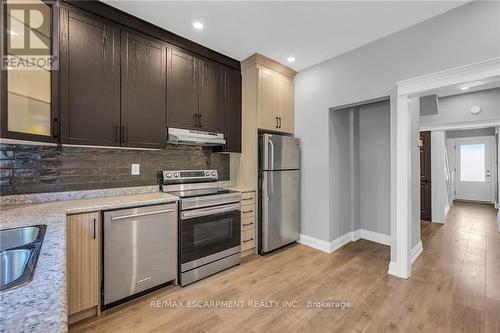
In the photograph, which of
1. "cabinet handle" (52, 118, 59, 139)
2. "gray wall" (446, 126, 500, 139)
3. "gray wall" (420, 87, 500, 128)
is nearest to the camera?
"cabinet handle" (52, 118, 59, 139)

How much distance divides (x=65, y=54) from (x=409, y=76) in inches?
132

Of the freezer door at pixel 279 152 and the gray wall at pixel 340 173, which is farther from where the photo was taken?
the gray wall at pixel 340 173

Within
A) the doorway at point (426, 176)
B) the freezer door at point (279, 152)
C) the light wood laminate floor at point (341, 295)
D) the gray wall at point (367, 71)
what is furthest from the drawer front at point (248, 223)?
the doorway at point (426, 176)

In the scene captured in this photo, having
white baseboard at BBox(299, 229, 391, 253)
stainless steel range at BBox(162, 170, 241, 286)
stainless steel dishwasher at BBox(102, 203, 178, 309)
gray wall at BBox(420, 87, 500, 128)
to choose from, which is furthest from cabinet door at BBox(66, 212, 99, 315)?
gray wall at BBox(420, 87, 500, 128)

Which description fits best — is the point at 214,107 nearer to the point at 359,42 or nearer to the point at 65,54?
the point at 65,54

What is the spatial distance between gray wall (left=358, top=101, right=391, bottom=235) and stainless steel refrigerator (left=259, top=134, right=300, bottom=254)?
1214 millimetres

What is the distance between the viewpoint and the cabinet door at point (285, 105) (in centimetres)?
346

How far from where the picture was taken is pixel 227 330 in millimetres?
1760

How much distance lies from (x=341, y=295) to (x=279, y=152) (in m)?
1.83

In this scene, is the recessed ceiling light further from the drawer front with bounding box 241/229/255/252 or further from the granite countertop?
the drawer front with bounding box 241/229/255/252

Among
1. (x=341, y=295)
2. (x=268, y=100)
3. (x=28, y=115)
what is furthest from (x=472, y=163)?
(x=28, y=115)

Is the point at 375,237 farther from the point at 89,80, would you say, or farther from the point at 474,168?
the point at 474,168

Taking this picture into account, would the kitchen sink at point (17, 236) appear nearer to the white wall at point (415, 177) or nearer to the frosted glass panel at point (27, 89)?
the frosted glass panel at point (27, 89)

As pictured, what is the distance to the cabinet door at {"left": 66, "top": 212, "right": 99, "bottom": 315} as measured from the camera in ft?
5.73
